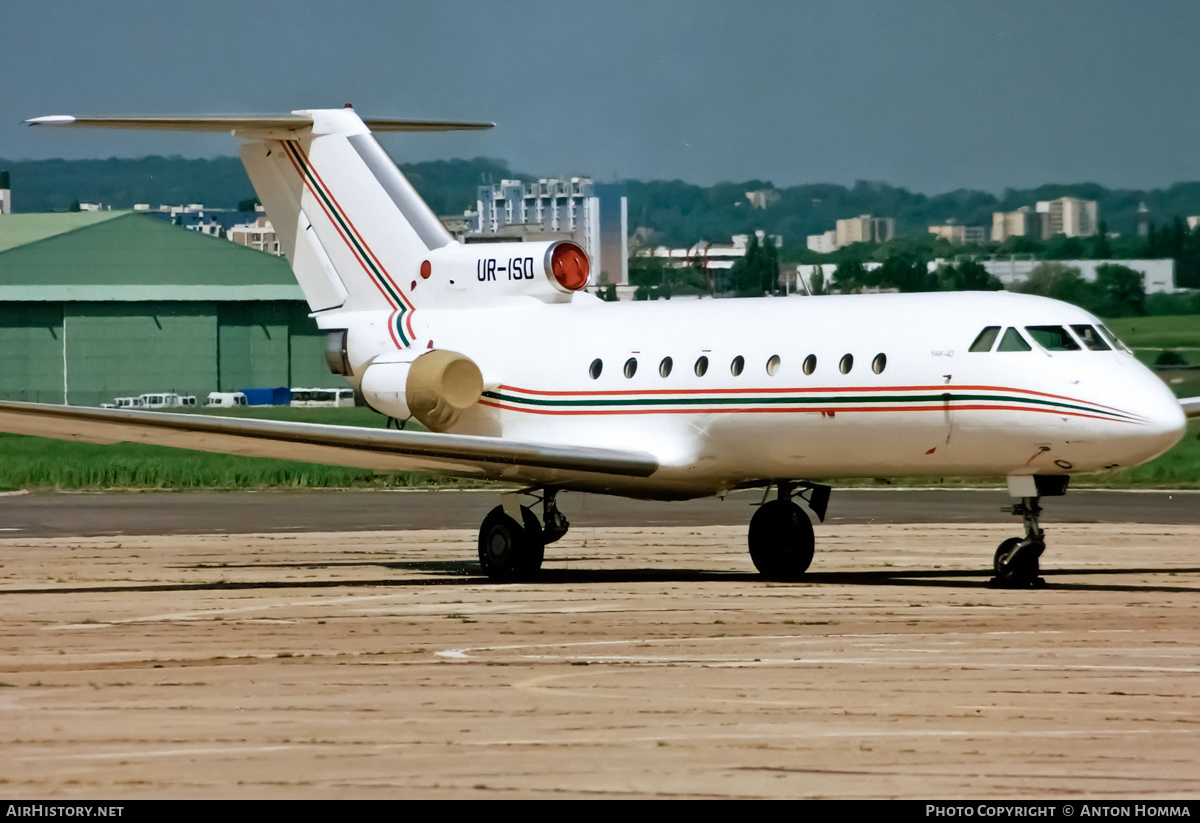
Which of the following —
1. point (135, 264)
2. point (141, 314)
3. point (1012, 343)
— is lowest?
point (1012, 343)

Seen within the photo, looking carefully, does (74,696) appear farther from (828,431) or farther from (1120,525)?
(1120,525)

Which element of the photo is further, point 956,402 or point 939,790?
point 956,402

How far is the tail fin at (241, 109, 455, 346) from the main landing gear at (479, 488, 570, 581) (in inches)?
136

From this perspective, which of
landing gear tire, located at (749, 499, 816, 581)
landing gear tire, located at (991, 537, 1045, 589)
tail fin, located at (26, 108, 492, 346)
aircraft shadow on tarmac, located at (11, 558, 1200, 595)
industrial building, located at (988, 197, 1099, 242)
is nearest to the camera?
landing gear tire, located at (991, 537, 1045, 589)

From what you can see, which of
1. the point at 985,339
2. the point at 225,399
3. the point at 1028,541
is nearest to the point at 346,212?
the point at 985,339

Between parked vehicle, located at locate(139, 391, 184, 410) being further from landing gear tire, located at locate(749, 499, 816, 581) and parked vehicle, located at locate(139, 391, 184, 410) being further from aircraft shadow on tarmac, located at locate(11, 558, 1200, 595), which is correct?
landing gear tire, located at locate(749, 499, 816, 581)

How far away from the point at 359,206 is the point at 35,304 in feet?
244

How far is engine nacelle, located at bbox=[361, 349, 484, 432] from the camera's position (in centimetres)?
2308

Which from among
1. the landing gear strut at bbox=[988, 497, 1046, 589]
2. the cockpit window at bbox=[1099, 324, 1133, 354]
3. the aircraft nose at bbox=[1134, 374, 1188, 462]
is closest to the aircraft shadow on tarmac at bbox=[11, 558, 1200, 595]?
the landing gear strut at bbox=[988, 497, 1046, 589]

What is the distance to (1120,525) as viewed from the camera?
30.9 m

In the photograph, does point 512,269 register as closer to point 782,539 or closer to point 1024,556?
point 782,539

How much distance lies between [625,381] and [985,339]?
4451 millimetres

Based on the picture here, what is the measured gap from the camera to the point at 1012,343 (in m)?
19.4

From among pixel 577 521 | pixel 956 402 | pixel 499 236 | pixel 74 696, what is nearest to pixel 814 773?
pixel 74 696
